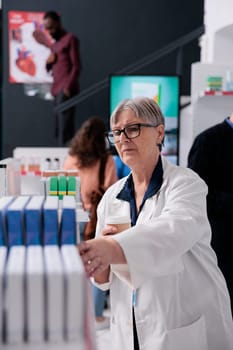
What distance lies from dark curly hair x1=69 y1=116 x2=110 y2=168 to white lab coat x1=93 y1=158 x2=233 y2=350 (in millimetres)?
2174

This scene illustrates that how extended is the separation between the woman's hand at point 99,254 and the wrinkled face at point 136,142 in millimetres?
487

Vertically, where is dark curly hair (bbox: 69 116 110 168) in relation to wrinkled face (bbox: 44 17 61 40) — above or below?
below

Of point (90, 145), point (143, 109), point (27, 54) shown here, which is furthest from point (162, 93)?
point (143, 109)

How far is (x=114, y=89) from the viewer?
6.69 m

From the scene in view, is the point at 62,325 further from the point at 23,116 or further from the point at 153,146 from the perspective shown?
the point at 23,116

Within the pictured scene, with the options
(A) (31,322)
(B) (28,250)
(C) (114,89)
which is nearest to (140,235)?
(B) (28,250)

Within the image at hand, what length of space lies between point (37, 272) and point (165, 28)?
8.27 meters

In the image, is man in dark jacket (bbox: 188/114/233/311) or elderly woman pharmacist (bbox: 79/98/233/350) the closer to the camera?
elderly woman pharmacist (bbox: 79/98/233/350)

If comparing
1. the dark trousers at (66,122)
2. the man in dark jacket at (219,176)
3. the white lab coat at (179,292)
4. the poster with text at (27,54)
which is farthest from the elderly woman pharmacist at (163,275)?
the poster with text at (27,54)

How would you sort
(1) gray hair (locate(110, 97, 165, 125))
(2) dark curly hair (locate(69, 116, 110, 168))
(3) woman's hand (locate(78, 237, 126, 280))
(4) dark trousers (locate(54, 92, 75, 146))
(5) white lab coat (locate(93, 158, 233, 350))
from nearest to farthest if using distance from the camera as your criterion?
1. (3) woman's hand (locate(78, 237, 126, 280))
2. (5) white lab coat (locate(93, 158, 233, 350))
3. (1) gray hair (locate(110, 97, 165, 125))
4. (2) dark curly hair (locate(69, 116, 110, 168))
5. (4) dark trousers (locate(54, 92, 75, 146))

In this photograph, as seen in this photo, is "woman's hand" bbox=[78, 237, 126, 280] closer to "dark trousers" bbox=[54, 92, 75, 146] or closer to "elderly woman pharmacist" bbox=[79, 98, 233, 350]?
"elderly woman pharmacist" bbox=[79, 98, 233, 350]

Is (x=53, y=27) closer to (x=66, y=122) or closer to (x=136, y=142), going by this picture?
(x=66, y=122)

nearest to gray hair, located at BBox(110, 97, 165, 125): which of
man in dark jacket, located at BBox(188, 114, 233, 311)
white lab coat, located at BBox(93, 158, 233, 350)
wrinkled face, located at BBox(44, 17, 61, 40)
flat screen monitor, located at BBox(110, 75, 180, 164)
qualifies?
white lab coat, located at BBox(93, 158, 233, 350)

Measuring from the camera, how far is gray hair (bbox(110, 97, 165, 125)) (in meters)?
1.70
